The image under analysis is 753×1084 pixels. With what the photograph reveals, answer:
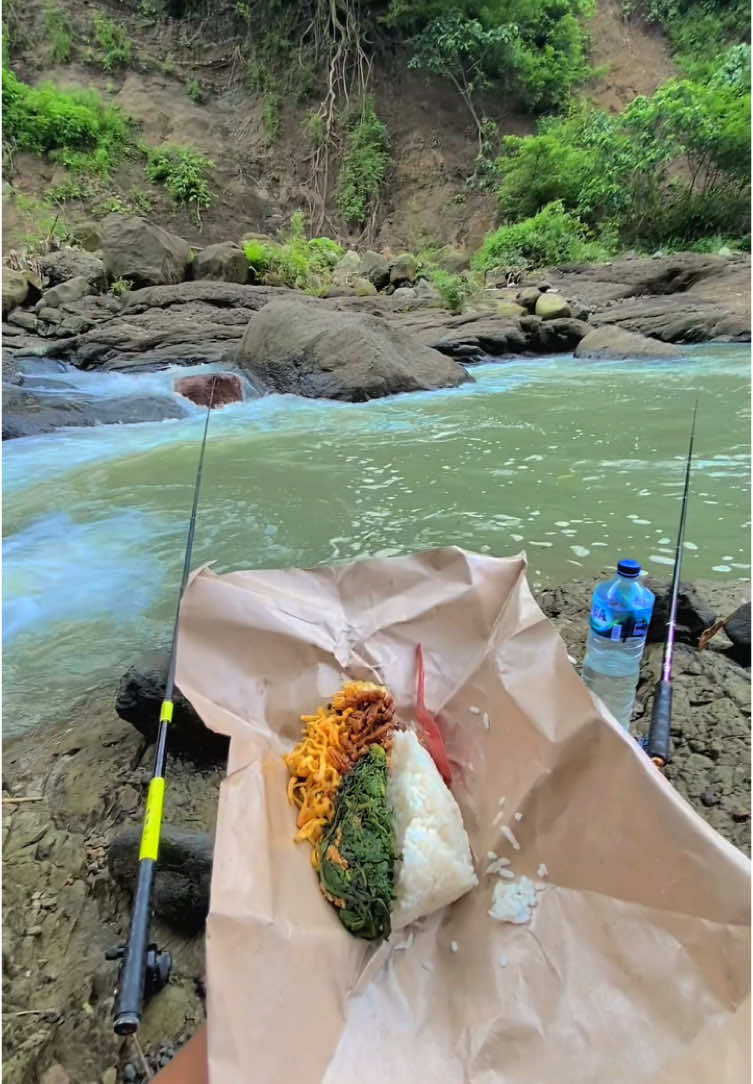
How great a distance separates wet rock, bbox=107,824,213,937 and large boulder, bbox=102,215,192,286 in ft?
41.8

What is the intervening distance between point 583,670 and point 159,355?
30.1 ft

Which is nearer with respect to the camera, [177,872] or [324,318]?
[177,872]

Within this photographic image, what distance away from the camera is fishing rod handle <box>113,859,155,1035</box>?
0.79m

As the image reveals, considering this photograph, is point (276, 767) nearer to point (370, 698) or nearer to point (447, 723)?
point (370, 698)

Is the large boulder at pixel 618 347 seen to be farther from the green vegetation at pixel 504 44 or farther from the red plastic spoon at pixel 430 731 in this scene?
the green vegetation at pixel 504 44

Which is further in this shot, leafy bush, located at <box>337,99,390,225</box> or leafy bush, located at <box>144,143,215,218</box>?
leafy bush, located at <box>337,99,390,225</box>

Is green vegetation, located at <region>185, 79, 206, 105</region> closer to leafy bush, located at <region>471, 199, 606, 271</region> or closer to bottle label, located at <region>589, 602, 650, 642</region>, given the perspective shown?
leafy bush, located at <region>471, 199, 606, 271</region>

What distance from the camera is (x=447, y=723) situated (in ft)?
4.41

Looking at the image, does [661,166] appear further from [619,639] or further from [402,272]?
[619,639]

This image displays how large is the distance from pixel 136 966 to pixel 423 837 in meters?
0.50

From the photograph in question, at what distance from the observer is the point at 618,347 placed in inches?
420

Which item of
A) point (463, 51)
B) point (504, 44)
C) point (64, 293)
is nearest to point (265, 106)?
point (463, 51)

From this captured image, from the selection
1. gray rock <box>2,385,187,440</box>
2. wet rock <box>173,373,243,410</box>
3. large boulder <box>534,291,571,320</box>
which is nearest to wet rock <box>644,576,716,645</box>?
gray rock <box>2,385,187,440</box>

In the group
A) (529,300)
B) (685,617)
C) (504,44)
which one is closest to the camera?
(685,617)
